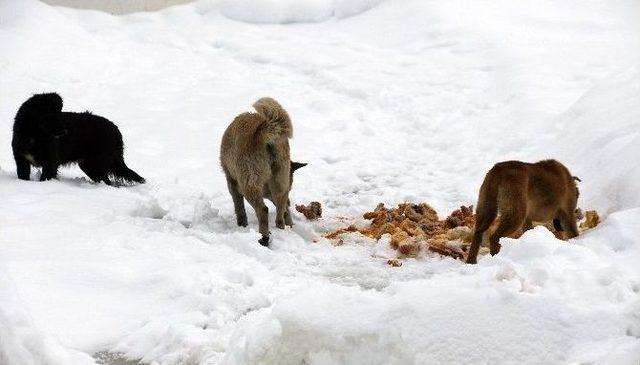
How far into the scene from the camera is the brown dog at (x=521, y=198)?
5195 mm

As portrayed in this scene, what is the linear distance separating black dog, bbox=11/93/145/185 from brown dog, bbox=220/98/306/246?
2.31 meters

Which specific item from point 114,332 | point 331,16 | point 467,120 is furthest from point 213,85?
point 114,332

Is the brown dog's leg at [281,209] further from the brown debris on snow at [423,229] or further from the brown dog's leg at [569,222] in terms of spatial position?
the brown dog's leg at [569,222]

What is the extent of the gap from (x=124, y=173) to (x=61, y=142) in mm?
880

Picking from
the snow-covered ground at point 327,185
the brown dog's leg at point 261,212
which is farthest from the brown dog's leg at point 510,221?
the brown dog's leg at point 261,212

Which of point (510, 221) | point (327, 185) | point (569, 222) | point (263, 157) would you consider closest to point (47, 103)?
point (263, 157)

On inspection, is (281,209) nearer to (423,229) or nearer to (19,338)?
(423,229)

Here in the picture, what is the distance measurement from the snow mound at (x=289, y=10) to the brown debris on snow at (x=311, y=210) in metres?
14.9

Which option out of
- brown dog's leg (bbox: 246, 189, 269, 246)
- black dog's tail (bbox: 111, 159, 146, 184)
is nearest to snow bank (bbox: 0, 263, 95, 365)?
brown dog's leg (bbox: 246, 189, 269, 246)

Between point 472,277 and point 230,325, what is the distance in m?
1.58

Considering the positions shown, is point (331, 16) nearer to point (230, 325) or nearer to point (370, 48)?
point (370, 48)

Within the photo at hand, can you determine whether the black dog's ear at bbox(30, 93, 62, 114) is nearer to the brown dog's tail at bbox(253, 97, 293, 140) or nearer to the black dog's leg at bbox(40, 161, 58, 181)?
the black dog's leg at bbox(40, 161, 58, 181)

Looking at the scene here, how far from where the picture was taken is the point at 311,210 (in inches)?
283

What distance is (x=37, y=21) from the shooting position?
15.6 m
